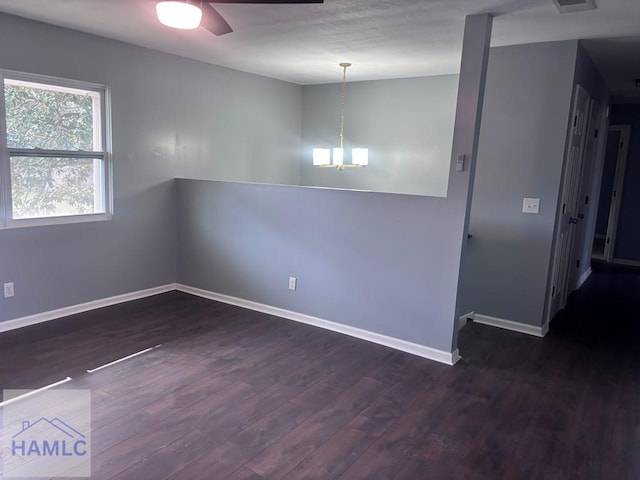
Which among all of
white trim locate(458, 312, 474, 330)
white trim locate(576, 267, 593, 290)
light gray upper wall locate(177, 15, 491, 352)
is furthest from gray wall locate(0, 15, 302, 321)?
white trim locate(576, 267, 593, 290)

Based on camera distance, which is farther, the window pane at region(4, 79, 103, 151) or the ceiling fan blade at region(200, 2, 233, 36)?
the window pane at region(4, 79, 103, 151)

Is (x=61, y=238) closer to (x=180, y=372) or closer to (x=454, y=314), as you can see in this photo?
(x=180, y=372)

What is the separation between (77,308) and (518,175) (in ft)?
13.6

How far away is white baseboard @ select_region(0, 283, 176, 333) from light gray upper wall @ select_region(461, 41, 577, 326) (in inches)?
125

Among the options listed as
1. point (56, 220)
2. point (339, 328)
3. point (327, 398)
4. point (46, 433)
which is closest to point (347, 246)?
point (339, 328)

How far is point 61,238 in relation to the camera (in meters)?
3.98

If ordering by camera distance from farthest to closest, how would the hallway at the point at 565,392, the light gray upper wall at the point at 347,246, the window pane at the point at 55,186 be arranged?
the window pane at the point at 55,186 < the light gray upper wall at the point at 347,246 < the hallway at the point at 565,392

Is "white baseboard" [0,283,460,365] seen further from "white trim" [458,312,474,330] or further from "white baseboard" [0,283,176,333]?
"white trim" [458,312,474,330]

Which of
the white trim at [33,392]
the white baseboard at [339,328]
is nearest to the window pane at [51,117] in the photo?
the white baseboard at [339,328]

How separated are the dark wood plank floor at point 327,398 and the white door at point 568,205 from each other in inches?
18.7

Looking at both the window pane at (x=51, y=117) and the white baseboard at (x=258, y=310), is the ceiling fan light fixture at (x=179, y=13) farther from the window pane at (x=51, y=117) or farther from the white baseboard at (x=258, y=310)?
the white baseboard at (x=258, y=310)

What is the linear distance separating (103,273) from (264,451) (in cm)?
283

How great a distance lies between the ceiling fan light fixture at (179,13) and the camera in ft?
7.14

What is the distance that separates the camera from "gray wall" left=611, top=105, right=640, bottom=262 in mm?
7240
